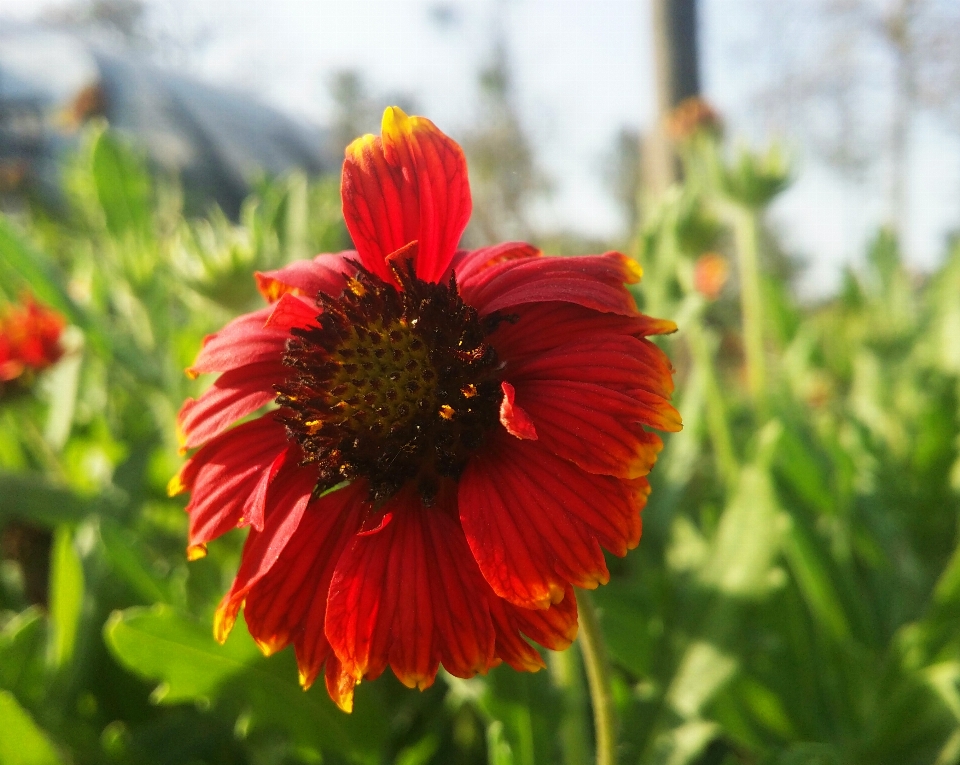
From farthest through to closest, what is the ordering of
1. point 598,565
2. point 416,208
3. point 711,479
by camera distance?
point 711,479 → point 416,208 → point 598,565

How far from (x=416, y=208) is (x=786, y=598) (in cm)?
62

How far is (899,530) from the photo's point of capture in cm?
88

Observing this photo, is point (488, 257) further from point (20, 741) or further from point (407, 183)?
point (20, 741)

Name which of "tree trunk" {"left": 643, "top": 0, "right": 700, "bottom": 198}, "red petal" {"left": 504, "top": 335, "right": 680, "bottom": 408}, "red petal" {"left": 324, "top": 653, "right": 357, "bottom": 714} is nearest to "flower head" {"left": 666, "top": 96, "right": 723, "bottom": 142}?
"tree trunk" {"left": 643, "top": 0, "right": 700, "bottom": 198}

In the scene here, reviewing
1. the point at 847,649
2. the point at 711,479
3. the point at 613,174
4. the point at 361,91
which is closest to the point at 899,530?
the point at 847,649

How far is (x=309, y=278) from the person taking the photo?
0.49 metres

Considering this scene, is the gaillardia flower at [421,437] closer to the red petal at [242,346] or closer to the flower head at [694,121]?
the red petal at [242,346]

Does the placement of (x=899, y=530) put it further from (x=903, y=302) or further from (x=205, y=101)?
(x=205, y=101)

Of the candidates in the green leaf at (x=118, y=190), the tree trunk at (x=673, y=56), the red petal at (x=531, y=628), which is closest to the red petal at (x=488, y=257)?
the red petal at (x=531, y=628)

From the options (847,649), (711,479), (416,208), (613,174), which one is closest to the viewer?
(416,208)

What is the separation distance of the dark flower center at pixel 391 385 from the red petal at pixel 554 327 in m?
0.02

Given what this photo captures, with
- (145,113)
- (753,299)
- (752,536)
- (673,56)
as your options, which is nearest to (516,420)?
(752,536)

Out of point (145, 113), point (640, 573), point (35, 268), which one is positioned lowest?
point (640, 573)

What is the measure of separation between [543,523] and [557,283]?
143mm
